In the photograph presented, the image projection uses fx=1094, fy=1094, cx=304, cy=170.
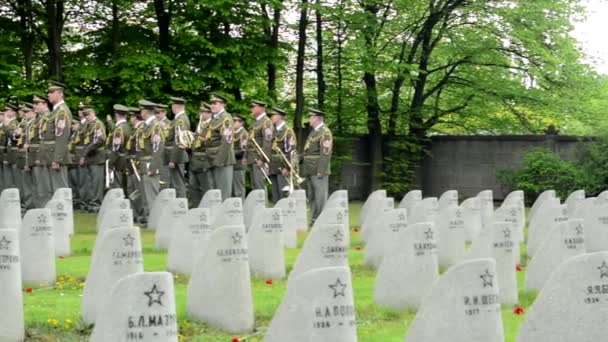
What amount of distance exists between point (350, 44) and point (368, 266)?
55.0 feet

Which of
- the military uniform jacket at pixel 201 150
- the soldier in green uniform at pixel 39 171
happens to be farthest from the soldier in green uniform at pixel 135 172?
the soldier in green uniform at pixel 39 171

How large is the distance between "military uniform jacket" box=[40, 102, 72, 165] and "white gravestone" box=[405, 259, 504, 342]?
12.4 meters

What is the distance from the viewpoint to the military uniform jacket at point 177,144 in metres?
19.4

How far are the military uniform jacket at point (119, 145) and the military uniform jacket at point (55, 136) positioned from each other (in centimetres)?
173

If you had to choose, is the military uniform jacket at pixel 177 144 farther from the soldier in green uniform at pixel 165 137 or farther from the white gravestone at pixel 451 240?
the white gravestone at pixel 451 240

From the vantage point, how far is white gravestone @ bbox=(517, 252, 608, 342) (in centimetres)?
676

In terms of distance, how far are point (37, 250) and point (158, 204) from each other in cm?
543

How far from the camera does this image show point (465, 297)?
7012mm

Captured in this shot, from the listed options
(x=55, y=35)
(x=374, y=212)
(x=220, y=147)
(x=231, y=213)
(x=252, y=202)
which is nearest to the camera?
(x=231, y=213)

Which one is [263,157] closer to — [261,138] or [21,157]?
[261,138]

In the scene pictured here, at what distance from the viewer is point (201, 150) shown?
758 inches

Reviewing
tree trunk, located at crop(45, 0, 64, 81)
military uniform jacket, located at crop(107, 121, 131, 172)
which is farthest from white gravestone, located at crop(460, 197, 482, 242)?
tree trunk, located at crop(45, 0, 64, 81)

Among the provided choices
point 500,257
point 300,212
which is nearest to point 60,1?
point 300,212

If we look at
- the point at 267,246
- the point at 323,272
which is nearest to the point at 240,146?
the point at 267,246
